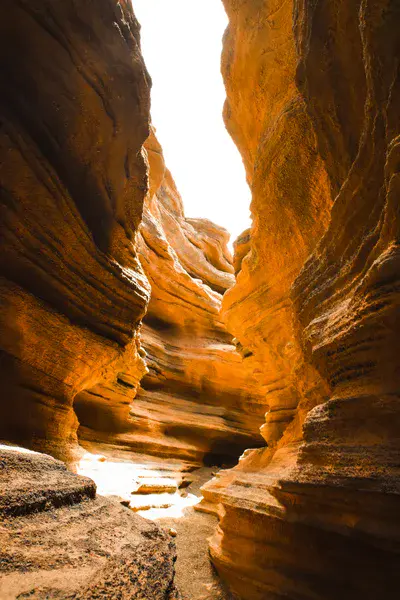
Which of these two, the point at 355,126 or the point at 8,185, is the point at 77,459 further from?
the point at 355,126

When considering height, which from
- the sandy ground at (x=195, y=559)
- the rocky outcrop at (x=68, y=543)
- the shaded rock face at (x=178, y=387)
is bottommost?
the sandy ground at (x=195, y=559)

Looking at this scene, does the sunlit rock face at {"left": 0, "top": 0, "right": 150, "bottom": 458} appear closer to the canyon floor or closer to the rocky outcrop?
the canyon floor

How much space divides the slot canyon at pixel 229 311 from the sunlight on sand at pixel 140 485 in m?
0.08

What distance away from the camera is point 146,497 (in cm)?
795

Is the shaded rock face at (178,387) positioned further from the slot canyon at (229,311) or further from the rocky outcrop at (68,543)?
the rocky outcrop at (68,543)

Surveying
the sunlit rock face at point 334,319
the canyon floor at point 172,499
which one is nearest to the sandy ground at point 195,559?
the canyon floor at point 172,499

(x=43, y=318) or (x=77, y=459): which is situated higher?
(x=43, y=318)

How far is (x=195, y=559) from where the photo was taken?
5344 mm

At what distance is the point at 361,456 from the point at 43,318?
4.97 meters

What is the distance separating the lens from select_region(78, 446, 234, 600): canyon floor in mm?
4684

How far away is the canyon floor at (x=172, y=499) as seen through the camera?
4684mm

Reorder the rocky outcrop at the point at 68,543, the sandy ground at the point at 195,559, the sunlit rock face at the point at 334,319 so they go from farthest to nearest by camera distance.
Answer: the sandy ground at the point at 195,559
the sunlit rock face at the point at 334,319
the rocky outcrop at the point at 68,543

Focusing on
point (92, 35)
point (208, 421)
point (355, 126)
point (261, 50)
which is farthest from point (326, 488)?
point (208, 421)

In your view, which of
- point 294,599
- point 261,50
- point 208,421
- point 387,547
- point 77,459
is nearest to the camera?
point 387,547
